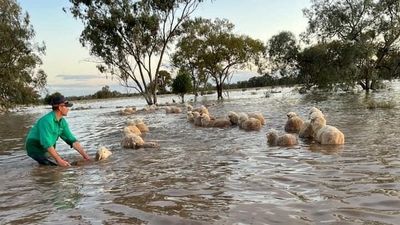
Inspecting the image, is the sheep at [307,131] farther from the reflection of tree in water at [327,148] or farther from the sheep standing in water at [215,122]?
the sheep standing in water at [215,122]

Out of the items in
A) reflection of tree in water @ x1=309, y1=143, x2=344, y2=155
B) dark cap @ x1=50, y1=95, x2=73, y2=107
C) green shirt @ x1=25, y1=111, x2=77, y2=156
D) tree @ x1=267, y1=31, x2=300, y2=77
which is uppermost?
tree @ x1=267, y1=31, x2=300, y2=77

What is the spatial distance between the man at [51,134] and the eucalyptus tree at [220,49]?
127 feet

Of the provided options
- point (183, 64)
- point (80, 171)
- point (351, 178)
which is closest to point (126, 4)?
point (183, 64)

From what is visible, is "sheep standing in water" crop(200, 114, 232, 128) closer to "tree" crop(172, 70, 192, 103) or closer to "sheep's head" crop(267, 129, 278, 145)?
"sheep's head" crop(267, 129, 278, 145)

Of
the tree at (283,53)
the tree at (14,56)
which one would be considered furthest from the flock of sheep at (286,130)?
the tree at (283,53)

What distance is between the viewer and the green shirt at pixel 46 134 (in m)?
7.46

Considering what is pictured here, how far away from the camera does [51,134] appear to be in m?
7.57

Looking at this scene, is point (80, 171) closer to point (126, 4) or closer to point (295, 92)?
point (126, 4)

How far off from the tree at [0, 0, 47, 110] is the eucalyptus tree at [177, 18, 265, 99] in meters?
18.9

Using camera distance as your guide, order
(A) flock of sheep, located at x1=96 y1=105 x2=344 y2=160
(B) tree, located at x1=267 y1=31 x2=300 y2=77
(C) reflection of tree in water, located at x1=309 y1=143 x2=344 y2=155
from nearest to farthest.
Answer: (C) reflection of tree in water, located at x1=309 y1=143 x2=344 y2=155 < (A) flock of sheep, located at x1=96 y1=105 x2=344 y2=160 < (B) tree, located at x1=267 y1=31 x2=300 y2=77

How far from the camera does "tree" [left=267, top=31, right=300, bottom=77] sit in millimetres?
41372

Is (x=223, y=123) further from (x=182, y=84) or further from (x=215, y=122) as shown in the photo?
(x=182, y=84)

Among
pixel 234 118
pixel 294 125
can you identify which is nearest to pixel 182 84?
pixel 234 118

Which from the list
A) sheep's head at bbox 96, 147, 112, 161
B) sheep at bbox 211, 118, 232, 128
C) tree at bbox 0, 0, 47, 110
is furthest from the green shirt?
tree at bbox 0, 0, 47, 110
